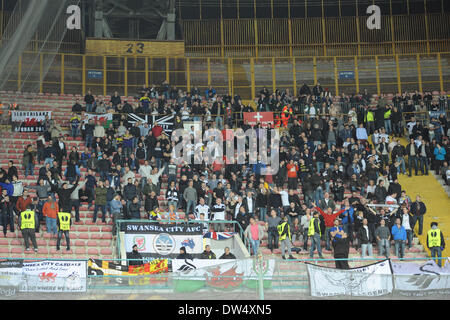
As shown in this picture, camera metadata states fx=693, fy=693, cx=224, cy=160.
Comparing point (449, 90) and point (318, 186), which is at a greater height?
point (449, 90)

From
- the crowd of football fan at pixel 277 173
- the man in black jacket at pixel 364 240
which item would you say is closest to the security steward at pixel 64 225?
the crowd of football fan at pixel 277 173

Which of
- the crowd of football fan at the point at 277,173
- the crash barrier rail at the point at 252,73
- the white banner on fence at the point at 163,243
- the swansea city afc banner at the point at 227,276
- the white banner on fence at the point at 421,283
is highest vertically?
the crash barrier rail at the point at 252,73

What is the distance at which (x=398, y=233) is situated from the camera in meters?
23.0

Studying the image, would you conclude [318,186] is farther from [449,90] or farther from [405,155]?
[449,90]

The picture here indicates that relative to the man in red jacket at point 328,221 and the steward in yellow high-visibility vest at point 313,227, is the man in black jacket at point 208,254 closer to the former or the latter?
the steward in yellow high-visibility vest at point 313,227

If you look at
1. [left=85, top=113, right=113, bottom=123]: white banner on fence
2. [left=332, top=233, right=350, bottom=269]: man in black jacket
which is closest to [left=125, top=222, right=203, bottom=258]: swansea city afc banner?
[left=332, top=233, right=350, bottom=269]: man in black jacket

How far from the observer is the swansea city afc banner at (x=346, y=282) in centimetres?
1562

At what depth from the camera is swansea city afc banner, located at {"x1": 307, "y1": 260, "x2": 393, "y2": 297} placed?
51.2 ft

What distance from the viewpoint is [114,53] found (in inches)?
1569

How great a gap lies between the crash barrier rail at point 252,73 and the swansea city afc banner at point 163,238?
18340 millimetres

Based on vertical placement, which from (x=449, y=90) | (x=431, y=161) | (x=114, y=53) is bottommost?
(x=431, y=161)

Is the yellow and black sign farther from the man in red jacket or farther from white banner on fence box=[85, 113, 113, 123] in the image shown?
the man in red jacket
